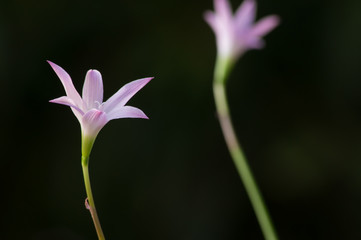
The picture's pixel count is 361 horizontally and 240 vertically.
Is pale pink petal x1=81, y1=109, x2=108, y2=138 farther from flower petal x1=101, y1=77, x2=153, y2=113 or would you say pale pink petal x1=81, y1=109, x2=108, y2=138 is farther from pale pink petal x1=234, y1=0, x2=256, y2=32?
pale pink petal x1=234, y1=0, x2=256, y2=32

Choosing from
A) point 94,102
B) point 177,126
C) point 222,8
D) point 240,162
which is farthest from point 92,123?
point 177,126

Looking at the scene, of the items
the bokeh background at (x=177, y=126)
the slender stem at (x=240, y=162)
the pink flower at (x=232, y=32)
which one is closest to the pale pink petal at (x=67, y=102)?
the slender stem at (x=240, y=162)

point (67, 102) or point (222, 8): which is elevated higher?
point (222, 8)

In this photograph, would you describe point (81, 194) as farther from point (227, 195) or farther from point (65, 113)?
point (227, 195)

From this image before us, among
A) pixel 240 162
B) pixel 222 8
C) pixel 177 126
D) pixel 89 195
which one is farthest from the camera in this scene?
pixel 177 126

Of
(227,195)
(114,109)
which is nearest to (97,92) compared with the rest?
(114,109)

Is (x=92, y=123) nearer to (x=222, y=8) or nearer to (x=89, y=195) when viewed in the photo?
(x=89, y=195)

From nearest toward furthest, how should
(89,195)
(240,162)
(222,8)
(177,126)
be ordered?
(89,195)
(240,162)
(222,8)
(177,126)

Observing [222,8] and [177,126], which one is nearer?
[222,8]
